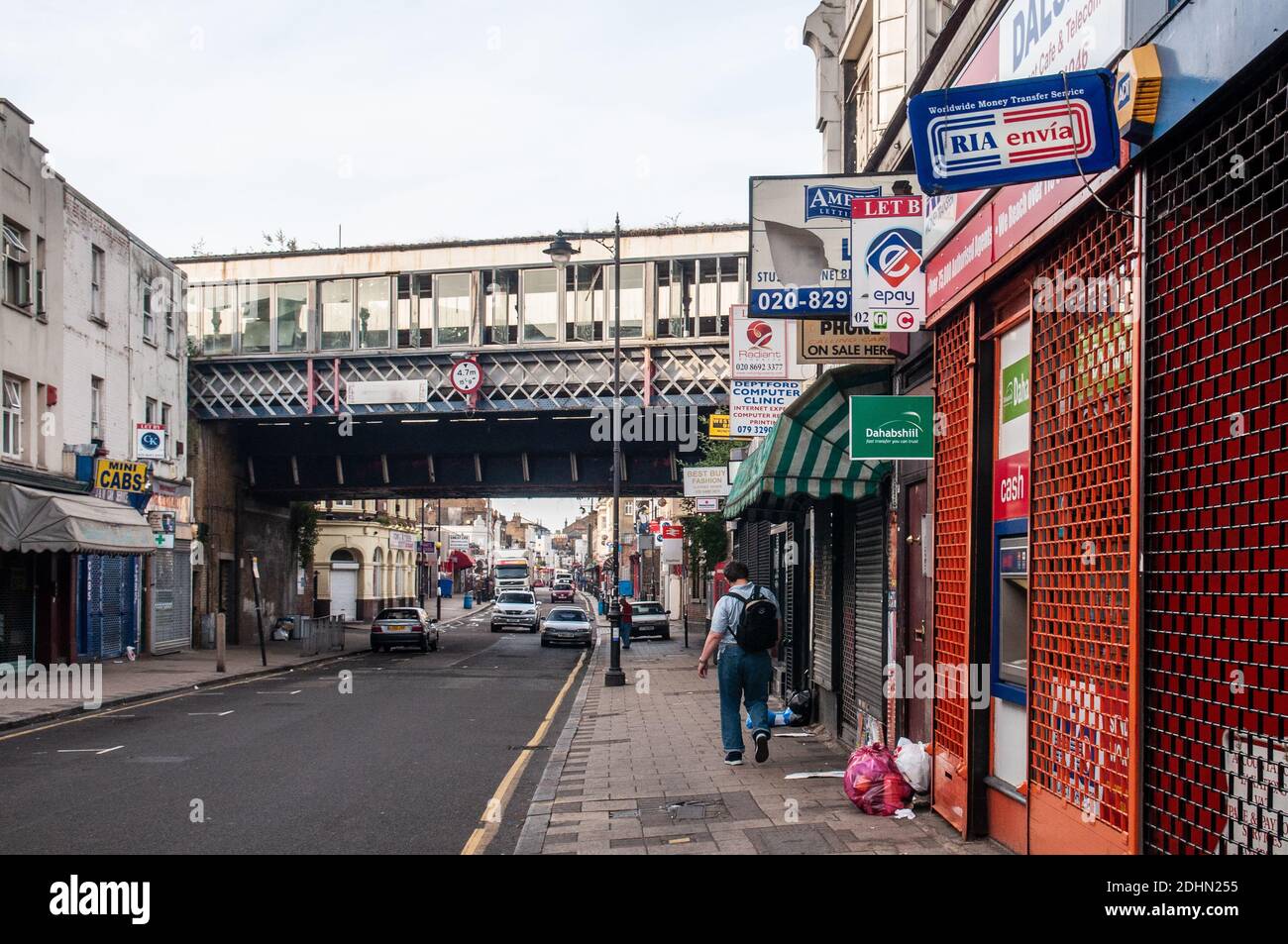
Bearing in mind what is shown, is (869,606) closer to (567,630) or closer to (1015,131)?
(1015,131)

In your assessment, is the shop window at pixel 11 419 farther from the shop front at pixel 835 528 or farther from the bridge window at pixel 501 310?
the shop front at pixel 835 528

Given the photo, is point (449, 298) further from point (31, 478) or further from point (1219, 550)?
point (1219, 550)

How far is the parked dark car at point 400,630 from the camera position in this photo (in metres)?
36.9

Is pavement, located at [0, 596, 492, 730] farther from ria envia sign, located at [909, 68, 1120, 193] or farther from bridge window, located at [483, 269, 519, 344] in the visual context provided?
ria envia sign, located at [909, 68, 1120, 193]

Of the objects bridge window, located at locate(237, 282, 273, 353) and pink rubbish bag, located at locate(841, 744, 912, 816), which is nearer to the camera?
pink rubbish bag, located at locate(841, 744, 912, 816)

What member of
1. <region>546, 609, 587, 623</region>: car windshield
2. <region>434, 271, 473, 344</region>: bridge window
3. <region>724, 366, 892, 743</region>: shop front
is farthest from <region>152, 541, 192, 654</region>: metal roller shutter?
<region>724, 366, 892, 743</region>: shop front

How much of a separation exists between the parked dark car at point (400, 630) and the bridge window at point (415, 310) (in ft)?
26.4

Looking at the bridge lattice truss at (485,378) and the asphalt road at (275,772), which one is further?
the bridge lattice truss at (485,378)

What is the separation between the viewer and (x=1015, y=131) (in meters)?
5.70

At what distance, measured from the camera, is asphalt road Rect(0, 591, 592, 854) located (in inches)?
338

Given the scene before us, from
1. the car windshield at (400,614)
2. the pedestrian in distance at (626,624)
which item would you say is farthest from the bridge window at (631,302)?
the car windshield at (400,614)

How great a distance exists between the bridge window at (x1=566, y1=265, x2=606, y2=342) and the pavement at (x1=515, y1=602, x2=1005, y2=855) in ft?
67.3
